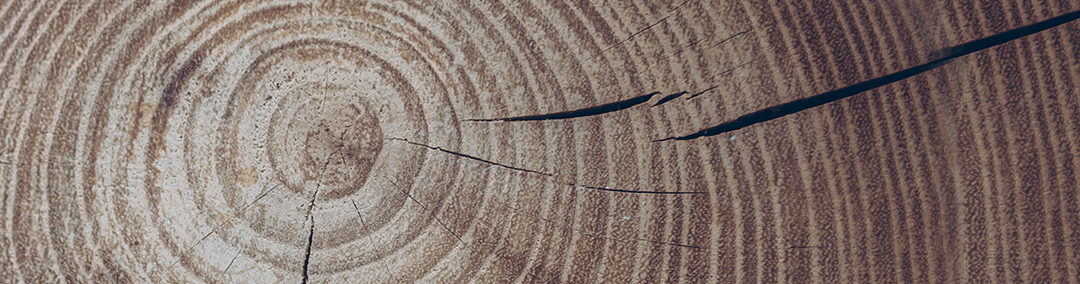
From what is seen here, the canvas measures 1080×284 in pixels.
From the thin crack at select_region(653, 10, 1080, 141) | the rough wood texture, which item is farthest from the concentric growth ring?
the thin crack at select_region(653, 10, 1080, 141)

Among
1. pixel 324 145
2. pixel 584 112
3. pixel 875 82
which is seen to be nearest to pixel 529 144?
pixel 584 112

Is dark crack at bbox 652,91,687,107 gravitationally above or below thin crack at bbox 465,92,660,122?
above

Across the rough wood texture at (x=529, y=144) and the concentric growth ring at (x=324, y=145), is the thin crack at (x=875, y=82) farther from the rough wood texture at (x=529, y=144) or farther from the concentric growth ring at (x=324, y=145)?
the concentric growth ring at (x=324, y=145)

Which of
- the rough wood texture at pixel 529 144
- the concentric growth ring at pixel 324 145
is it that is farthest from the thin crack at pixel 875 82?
the concentric growth ring at pixel 324 145

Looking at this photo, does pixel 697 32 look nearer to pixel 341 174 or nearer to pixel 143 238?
pixel 341 174

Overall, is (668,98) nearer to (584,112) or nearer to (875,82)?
(584,112)

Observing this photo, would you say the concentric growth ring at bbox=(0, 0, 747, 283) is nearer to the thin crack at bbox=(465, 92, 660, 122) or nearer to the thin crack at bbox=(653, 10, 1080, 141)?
the thin crack at bbox=(465, 92, 660, 122)
